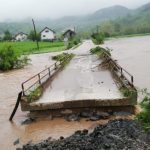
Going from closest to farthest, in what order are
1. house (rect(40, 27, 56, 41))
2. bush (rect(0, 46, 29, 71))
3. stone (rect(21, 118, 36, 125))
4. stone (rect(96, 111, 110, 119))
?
stone (rect(96, 111, 110, 119))
stone (rect(21, 118, 36, 125))
bush (rect(0, 46, 29, 71))
house (rect(40, 27, 56, 41))

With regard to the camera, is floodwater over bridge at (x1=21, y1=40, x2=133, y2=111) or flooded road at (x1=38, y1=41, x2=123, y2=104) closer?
floodwater over bridge at (x1=21, y1=40, x2=133, y2=111)

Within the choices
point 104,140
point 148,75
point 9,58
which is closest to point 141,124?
point 104,140

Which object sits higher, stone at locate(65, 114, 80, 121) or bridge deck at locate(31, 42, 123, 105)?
bridge deck at locate(31, 42, 123, 105)

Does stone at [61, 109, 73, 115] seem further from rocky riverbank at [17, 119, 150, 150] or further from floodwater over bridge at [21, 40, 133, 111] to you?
rocky riverbank at [17, 119, 150, 150]

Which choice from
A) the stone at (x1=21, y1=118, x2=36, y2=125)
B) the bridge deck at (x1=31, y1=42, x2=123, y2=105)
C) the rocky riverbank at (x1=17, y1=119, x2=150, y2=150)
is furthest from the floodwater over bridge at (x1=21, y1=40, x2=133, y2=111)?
the rocky riverbank at (x1=17, y1=119, x2=150, y2=150)

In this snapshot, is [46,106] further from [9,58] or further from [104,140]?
[9,58]

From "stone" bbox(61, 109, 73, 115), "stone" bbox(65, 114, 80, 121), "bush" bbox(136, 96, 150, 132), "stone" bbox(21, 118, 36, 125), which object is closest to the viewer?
"bush" bbox(136, 96, 150, 132)

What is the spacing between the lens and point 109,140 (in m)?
9.45

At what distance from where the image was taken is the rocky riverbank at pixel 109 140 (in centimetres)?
916

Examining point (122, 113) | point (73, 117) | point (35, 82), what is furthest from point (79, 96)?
point (35, 82)

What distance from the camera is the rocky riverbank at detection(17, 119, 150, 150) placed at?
9164 mm

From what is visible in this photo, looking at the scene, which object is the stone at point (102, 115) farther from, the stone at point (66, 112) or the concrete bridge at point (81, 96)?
the stone at point (66, 112)

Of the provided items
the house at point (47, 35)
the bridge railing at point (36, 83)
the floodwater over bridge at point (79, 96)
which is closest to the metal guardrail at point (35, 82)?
the bridge railing at point (36, 83)

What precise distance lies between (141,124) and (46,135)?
3381 millimetres
